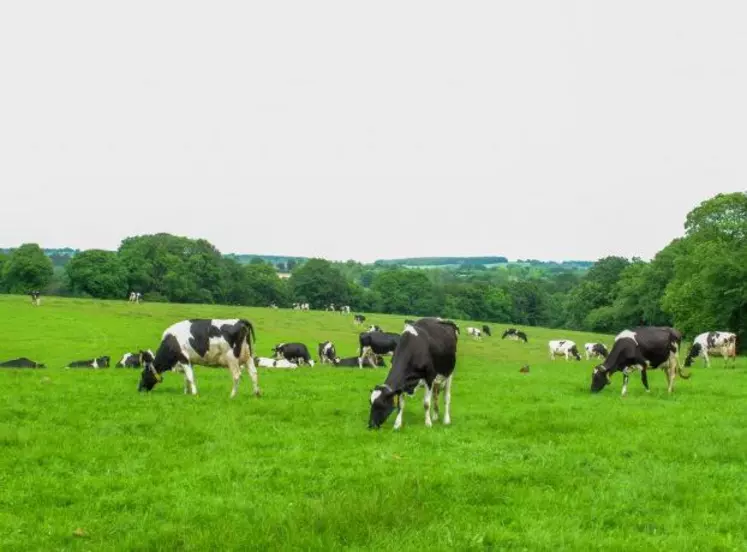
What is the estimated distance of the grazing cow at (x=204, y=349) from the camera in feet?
68.1

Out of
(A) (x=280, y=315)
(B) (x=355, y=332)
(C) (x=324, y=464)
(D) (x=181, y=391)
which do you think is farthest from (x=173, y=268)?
(C) (x=324, y=464)

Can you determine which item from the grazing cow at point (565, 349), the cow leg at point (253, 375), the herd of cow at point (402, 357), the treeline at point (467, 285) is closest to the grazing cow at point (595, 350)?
the grazing cow at point (565, 349)

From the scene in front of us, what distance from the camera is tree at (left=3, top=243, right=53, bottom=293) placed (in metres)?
107

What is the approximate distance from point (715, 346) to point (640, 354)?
63.5ft

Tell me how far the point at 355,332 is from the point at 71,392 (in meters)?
54.6

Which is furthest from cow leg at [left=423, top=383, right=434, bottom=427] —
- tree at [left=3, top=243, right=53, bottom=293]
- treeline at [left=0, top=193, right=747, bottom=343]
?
tree at [left=3, top=243, right=53, bottom=293]

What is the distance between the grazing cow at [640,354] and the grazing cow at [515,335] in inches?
2111

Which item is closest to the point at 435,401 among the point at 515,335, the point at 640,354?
the point at 640,354

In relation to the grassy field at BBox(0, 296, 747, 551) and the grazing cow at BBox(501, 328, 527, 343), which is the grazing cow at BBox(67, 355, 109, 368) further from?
the grazing cow at BBox(501, 328, 527, 343)

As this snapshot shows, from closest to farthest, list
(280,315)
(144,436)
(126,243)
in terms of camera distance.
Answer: (144,436) → (280,315) → (126,243)

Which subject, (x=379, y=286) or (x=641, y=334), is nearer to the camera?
(x=641, y=334)

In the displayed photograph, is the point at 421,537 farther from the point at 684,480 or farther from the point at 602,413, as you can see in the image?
the point at 602,413

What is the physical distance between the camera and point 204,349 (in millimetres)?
20828

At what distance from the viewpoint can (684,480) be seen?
1204 centimetres
